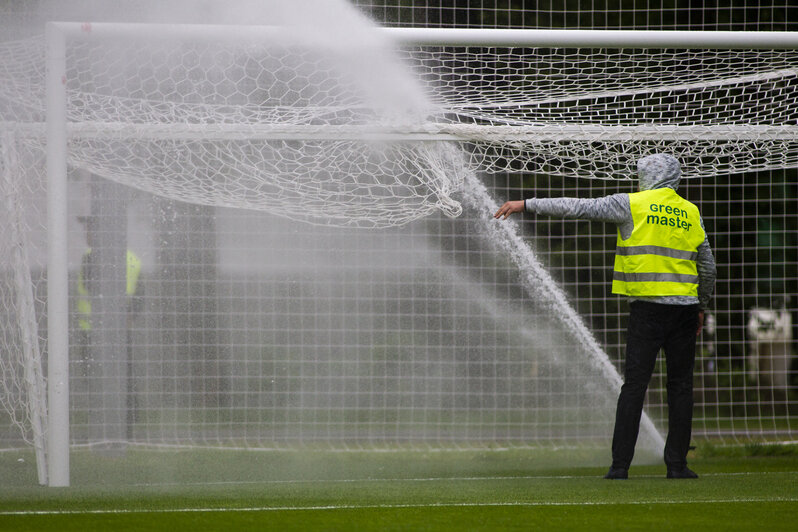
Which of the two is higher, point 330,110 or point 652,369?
point 330,110

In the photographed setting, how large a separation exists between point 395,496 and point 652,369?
1420 millimetres

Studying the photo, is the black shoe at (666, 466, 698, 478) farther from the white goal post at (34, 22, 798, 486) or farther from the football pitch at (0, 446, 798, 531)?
the white goal post at (34, 22, 798, 486)

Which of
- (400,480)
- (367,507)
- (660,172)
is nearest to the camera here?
(367,507)

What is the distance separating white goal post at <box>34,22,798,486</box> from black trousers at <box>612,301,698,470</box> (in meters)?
1.24

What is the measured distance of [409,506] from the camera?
3.98 m

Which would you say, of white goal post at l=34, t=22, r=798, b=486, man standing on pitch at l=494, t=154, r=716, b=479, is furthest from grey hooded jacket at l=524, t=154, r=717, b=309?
white goal post at l=34, t=22, r=798, b=486

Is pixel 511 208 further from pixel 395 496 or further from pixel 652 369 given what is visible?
pixel 395 496

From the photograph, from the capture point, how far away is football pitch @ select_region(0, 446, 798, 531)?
3.59 m

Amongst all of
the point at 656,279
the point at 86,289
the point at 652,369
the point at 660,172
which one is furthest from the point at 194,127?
the point at 652,369

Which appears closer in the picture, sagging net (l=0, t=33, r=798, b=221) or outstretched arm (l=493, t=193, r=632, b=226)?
outstretched arm (l=493, t=193, r=632, b=226)

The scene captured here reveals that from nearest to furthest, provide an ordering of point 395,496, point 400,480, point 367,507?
point 367,507 → point 395,496 → point 400,480

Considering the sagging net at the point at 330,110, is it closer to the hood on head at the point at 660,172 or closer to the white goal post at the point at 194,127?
the white goal post at the point at 194,127

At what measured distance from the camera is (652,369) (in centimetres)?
478

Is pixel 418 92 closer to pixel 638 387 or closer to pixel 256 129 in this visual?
pixel 256 129
